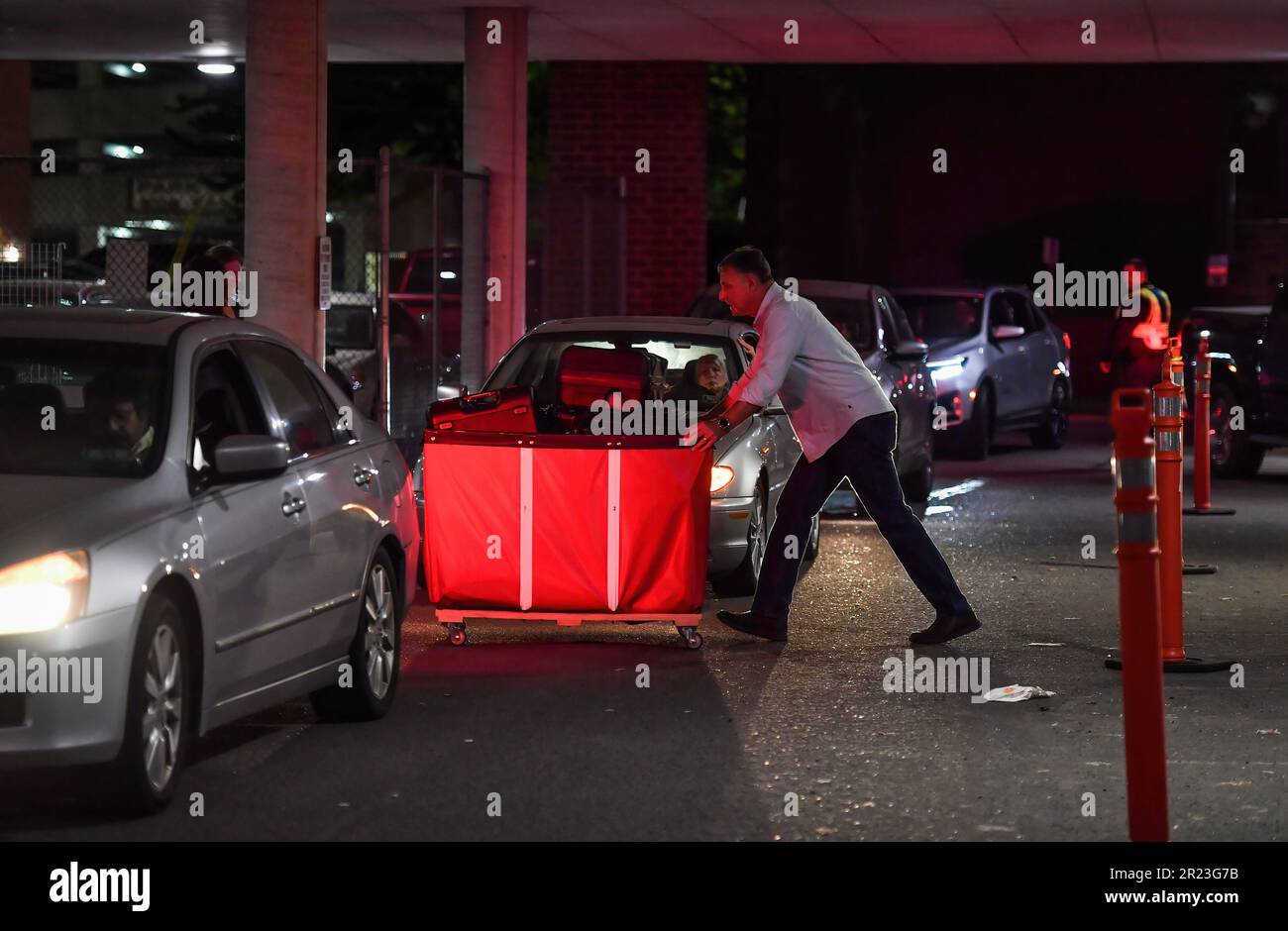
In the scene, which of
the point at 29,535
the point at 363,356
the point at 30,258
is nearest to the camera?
the point at 29,535

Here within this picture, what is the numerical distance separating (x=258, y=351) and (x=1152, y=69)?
3502 cm

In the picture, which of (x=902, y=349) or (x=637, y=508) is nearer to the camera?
(x=637, y=508)

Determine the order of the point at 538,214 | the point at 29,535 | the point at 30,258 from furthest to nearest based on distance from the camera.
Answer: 1. the point at 538,214
2. the point at 30,258
3. the point at 29,535

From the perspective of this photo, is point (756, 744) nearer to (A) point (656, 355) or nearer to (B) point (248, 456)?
(B) point (248, 456)

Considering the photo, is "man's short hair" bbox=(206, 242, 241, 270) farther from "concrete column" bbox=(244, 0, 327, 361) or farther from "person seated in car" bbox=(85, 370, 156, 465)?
"person seated in car" bbox=(85, 370, 156, 465)

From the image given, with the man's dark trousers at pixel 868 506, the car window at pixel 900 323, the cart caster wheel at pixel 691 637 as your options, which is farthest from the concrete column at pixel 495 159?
the cart caster wheel at pixel 691 637

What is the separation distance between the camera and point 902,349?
17.7 meters

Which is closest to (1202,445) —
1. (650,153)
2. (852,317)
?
(852,317)

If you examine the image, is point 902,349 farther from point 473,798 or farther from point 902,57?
point 473,798

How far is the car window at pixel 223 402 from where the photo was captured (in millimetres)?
8109

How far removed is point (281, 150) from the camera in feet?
49.3

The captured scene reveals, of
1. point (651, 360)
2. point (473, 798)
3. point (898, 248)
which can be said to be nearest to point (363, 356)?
point (651, 360)

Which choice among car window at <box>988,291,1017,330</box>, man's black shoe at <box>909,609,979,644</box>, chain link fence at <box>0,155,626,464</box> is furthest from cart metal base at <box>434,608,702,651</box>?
car window at <box>988,291,1017,330</box>

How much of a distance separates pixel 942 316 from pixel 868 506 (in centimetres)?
1358
